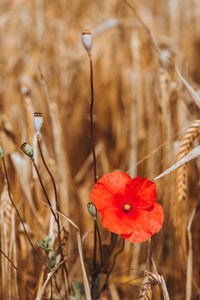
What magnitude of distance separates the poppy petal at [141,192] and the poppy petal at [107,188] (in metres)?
0.01

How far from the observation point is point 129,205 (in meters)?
0.58

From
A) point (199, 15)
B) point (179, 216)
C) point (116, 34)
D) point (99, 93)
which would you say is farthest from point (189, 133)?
point (199, 15)

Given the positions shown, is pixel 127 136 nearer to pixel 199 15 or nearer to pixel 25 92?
pixel 25 92

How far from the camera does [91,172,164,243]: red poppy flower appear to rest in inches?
21.3

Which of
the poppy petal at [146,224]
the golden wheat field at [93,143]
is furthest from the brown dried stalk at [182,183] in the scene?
the poppy petal at [146,224]

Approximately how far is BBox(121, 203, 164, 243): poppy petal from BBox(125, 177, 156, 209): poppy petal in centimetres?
1

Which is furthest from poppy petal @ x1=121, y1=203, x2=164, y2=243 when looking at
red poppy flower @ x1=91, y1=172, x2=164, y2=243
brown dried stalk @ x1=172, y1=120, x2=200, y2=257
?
brown dried stalk @ x1=172, y1=120, x2=200, y2=257

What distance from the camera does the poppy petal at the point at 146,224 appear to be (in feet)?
1.76

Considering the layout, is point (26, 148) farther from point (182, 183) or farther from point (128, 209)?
point (182, 183)

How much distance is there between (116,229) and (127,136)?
35.2 inches

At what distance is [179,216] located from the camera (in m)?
0.72

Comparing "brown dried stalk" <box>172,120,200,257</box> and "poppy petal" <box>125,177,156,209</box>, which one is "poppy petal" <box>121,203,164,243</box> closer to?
"poppy petal" <box>125,177,156,209</box>

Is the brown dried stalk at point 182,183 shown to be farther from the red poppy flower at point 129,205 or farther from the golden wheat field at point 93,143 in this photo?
the red poppy flower at point 129,205

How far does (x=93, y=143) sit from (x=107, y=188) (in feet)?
0.30
